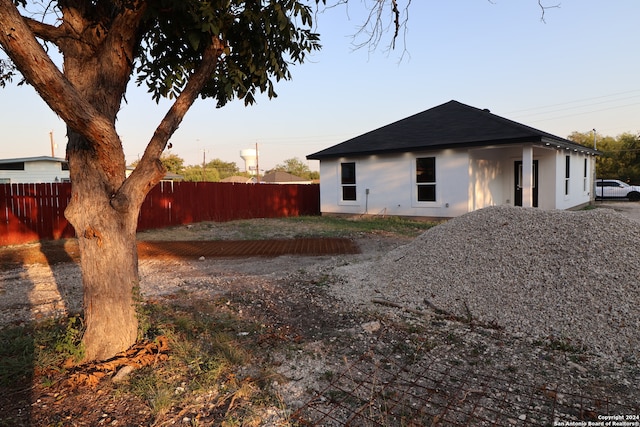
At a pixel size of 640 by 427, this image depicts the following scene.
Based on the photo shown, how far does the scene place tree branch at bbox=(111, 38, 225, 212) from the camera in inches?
122

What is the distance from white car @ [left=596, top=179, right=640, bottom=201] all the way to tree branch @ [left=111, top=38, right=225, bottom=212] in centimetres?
2802

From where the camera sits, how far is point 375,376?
118 inches

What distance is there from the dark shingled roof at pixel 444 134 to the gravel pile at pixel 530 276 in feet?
23.1

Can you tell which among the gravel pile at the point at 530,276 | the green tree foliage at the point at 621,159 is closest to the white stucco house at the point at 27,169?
the gravel pile at the point at 530,276

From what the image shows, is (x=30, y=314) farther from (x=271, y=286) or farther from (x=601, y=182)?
(x=601, y=182)

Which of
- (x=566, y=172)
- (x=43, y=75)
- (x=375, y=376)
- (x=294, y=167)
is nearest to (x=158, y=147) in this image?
(x=43, y=75)

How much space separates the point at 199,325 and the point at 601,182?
96.2ft

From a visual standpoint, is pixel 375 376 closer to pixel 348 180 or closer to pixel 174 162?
pixel 348 180

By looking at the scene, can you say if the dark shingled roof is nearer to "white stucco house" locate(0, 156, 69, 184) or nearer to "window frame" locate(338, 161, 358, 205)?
"window frame" locate(338, 161, 358, 205)

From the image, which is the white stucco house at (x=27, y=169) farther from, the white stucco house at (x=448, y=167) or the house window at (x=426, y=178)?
the house window at (x=426, y=178)

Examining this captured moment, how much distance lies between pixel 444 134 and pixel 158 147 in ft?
41.7

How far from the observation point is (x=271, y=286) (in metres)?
5.60

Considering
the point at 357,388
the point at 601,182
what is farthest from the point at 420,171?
the point at 601,182

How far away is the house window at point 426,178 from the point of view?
14.1 metres
